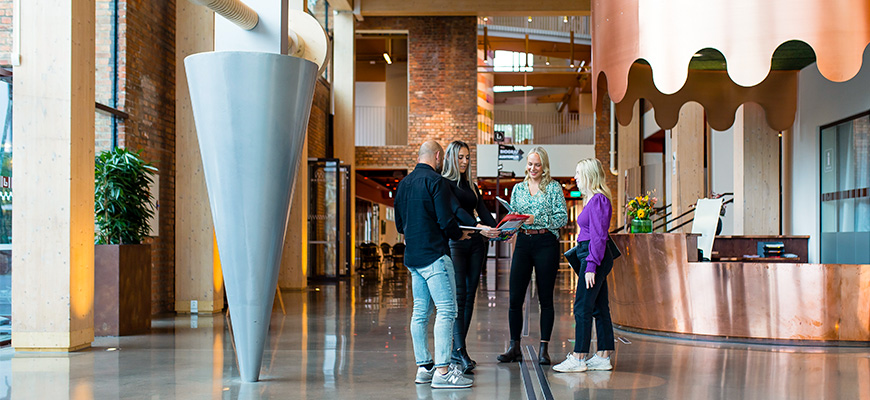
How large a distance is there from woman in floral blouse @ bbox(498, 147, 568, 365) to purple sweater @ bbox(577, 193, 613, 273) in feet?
0.83

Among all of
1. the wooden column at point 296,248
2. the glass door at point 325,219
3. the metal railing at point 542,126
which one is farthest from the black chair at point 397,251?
the wooden column at point 296,248

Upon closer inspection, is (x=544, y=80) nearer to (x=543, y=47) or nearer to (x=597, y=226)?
(x=543, y=47)

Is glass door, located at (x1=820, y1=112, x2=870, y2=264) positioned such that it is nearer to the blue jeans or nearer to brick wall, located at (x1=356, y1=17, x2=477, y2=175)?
the blue jeans

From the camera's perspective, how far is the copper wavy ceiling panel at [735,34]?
6.25 metres

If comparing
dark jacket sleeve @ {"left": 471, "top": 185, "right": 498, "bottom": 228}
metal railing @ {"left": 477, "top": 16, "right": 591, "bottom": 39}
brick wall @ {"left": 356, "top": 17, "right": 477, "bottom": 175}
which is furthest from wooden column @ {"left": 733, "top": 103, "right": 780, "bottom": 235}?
Result: metal railing @ {"left": 477, "top": 16, "right": 591, "bottom": 39}

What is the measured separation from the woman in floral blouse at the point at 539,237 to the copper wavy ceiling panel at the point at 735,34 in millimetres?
1713

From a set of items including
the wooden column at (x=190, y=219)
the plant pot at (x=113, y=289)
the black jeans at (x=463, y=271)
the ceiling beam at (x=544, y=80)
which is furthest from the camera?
the ceiling beam at (x=544, y=80)

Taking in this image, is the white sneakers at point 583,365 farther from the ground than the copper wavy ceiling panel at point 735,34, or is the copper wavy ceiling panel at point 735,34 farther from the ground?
the copper wavy ceiling panel at point 735,34

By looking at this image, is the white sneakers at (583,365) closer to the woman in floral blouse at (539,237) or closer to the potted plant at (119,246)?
the woman in floral blouse at (539,237)

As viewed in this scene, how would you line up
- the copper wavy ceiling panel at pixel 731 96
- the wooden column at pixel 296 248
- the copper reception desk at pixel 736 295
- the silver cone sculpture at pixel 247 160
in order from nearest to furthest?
1. the silver cone sculpture at pixel 247 160
2. the copper reception desk at pixel 736 295
3. the copper wavy ceiling panel at pixel 731 96
4. the wooden column at pixel 296 248

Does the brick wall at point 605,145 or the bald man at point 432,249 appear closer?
the bald man at point 432,249

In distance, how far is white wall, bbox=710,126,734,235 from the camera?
49.4 feet

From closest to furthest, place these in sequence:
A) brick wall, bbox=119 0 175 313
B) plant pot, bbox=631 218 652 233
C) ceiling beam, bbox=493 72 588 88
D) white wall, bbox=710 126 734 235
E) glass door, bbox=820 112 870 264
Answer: plant pot, bbox=631 218 652 233 → glass door, bbox=820 112 870 264 → brick wall, bbox=119 0 175 313 → white wall, bbox=710 126 734 235 → ceiling beam, bbox=493 72 588 88

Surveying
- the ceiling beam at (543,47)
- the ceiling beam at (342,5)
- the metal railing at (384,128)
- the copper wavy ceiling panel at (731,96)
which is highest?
the ceiling beam at (543,47)
